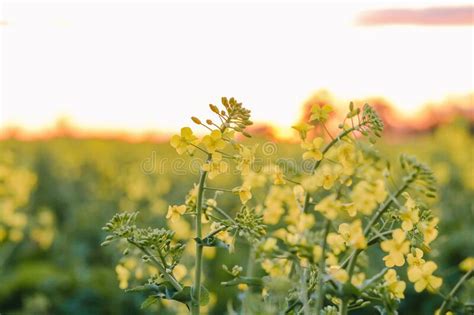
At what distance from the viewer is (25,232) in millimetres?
10047

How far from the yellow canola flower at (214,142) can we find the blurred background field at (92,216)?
1087 millimetres

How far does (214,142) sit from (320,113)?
310 mm

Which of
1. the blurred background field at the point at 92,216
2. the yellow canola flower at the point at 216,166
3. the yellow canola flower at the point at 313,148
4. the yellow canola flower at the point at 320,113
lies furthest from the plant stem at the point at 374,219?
the blurred background field at the point at 92,216

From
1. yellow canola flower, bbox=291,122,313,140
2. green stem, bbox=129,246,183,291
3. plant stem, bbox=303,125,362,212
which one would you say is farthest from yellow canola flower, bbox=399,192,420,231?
green stem, bbox=129,246,183,291

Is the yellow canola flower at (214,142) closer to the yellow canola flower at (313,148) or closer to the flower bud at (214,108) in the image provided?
the flower bud at (214,108)

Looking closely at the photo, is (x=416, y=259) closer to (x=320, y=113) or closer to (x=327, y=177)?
(x=327, y=177)

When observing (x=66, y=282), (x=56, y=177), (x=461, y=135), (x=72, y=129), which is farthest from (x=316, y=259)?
(x=72, y=129)

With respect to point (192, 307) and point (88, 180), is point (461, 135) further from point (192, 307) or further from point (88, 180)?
point (192, 307)

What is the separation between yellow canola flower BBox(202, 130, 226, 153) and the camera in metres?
2.18

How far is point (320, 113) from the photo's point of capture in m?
2.17

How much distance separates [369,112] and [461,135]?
48.4 ft

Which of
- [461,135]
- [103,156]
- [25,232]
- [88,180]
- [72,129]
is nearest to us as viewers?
[25,232]

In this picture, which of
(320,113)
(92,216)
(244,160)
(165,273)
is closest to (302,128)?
(320,113)

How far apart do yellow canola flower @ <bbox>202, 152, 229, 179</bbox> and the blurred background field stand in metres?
1.07
